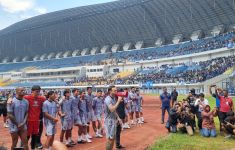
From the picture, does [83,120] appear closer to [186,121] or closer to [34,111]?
[34,111]

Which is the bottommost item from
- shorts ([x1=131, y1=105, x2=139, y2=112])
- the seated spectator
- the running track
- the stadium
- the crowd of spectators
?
the running track

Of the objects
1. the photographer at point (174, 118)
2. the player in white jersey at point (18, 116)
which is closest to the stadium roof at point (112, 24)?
the photographer at point (174, 118)

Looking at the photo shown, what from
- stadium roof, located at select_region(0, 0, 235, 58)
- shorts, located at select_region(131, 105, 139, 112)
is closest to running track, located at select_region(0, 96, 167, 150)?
shorts, located at select_region(131, 105, 139, 112)

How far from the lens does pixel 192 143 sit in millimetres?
12477

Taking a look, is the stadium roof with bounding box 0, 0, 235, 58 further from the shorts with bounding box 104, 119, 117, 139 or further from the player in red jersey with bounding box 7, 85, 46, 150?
the player in red jersey with bounding box 7, 85, 46, 150

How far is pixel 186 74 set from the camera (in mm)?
50531

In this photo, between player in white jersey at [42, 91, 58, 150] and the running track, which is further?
the running track

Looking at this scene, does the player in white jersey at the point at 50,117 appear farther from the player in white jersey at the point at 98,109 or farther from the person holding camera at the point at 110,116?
the player in white jersey at the point at 98,109

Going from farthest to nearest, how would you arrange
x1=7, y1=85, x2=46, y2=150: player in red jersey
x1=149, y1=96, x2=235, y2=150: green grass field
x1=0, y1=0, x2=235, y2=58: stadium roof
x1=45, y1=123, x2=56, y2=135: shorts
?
x1=0, y1=0, x2=235, y2=58: stadium roof
x1=149, y1=96, x2=235, y2=150: green grass field
x1=45, y1=123, x2=56, y2=135: shorts
x1=7, y1=85, x2=46, y2=150: player in red jersey

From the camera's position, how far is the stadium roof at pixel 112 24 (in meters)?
68.8

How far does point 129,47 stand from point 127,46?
655 millimetres

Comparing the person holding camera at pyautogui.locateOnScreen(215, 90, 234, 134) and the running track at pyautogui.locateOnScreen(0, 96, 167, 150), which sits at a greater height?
the person holding camera at pyautogui.locateOnScreen(215, 90, 234, 134)

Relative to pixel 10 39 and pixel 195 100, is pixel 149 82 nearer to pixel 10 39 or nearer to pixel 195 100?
pixel 195 100

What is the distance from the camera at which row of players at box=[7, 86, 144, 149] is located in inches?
386
